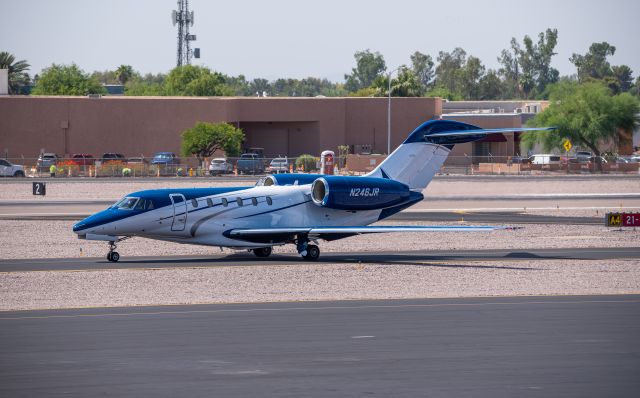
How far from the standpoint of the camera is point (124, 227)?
31.4m

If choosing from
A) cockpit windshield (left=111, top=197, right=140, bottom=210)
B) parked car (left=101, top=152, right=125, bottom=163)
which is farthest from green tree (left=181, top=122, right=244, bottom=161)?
cockpit windshield (left=111, top=197, right=140, bottom=210)

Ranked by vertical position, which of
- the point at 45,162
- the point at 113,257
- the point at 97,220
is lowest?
the point at 113,257

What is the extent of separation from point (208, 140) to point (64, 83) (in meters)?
49.7

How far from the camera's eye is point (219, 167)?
85438mm

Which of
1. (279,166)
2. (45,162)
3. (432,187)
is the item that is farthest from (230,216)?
(45,162)

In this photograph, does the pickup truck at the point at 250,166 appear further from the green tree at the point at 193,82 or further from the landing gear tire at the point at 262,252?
the green tree at the point at 193,82

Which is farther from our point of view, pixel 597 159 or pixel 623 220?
pixel 597 159

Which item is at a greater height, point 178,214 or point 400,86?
point 400,86

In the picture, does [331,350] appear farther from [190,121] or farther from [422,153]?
[190,121]

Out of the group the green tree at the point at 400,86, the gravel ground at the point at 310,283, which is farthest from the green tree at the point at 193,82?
the gravel ground at the point at 310,283

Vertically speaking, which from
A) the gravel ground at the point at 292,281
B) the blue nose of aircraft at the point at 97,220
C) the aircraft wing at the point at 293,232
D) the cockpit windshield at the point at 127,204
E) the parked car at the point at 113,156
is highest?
the parked car at the point at 113,156

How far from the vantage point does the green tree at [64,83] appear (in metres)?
132

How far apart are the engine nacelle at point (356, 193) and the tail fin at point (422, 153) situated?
80 cm

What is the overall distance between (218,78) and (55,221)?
106 metres
